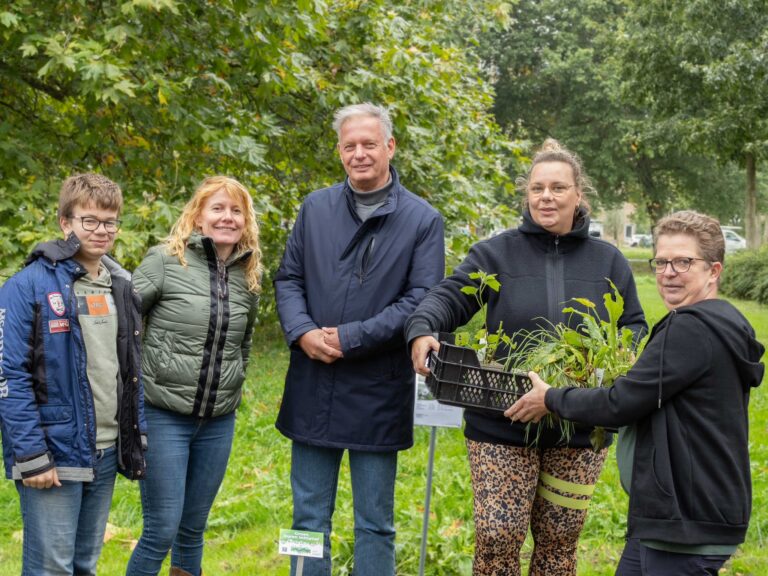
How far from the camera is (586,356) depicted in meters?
3.18

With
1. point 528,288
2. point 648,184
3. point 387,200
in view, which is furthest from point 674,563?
point 648,184

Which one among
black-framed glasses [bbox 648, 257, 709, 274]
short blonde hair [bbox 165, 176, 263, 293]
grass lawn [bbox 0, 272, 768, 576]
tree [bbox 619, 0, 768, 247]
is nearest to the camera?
black-framed glasses [bbox 648, 257, 709, 274]

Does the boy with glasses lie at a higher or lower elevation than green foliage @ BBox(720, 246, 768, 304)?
lower

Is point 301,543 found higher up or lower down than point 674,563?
lower down

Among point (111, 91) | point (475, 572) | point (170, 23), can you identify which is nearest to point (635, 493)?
point (475, 572)

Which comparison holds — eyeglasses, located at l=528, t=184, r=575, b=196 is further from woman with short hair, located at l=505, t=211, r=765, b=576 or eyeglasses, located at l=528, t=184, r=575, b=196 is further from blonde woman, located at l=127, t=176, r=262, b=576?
blonde woman, located at l=127, t=176, r=262, b=576

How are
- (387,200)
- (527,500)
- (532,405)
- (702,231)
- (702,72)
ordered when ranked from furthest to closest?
1. (702,72)
2. (387,200)
3. (527,500)
4. (532,405)
5. (702,231)

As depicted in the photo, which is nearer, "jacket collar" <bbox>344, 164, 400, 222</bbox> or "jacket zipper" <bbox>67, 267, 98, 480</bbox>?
"jacket zipper" <bbox>67, 267, 98, 480</bbox>

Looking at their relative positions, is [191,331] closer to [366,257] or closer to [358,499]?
[366,257]

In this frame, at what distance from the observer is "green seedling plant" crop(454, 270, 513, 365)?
3.30m

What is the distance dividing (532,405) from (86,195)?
179 cm

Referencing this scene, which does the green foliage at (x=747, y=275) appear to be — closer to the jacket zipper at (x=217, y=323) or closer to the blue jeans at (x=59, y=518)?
the jacket zipper at (x=217, y=323)

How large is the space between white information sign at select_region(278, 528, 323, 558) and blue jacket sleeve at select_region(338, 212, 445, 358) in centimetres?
73

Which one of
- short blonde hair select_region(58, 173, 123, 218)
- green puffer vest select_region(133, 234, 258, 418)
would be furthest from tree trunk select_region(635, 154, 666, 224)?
short blonde hair select_region(58, 173, 123, 218)
